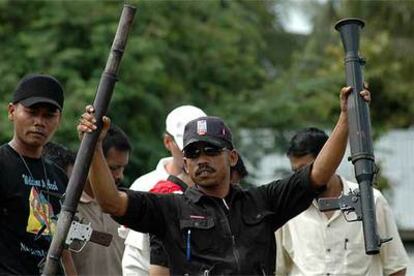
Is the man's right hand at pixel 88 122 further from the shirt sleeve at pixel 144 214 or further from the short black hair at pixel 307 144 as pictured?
the short black hair at pixel 307 144

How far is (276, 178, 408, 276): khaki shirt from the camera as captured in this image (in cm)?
652

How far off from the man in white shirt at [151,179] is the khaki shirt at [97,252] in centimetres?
11

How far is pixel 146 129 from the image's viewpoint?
15.5m

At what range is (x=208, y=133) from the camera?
17.6 ft

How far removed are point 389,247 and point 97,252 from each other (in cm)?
177

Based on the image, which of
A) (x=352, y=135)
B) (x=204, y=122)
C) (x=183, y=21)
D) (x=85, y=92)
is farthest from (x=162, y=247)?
(x=183, y=21)

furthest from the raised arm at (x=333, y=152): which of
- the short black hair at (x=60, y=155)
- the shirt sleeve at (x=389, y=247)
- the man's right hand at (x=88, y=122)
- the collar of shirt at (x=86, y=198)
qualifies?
the short black hair at (x=60, y=155)

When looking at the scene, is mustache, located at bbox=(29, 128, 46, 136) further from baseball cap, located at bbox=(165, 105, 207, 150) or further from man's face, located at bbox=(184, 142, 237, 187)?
baseball cap, located at bbox=(165, 105, 207, 150)

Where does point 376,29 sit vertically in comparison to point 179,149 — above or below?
above

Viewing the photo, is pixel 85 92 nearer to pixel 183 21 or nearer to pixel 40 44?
pixel 40 44

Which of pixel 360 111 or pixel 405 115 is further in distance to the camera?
pixel 405 115

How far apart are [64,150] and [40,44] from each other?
814 cm

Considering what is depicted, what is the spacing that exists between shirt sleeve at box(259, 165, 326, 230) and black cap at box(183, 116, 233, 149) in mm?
315

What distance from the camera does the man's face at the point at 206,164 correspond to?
5.31m
